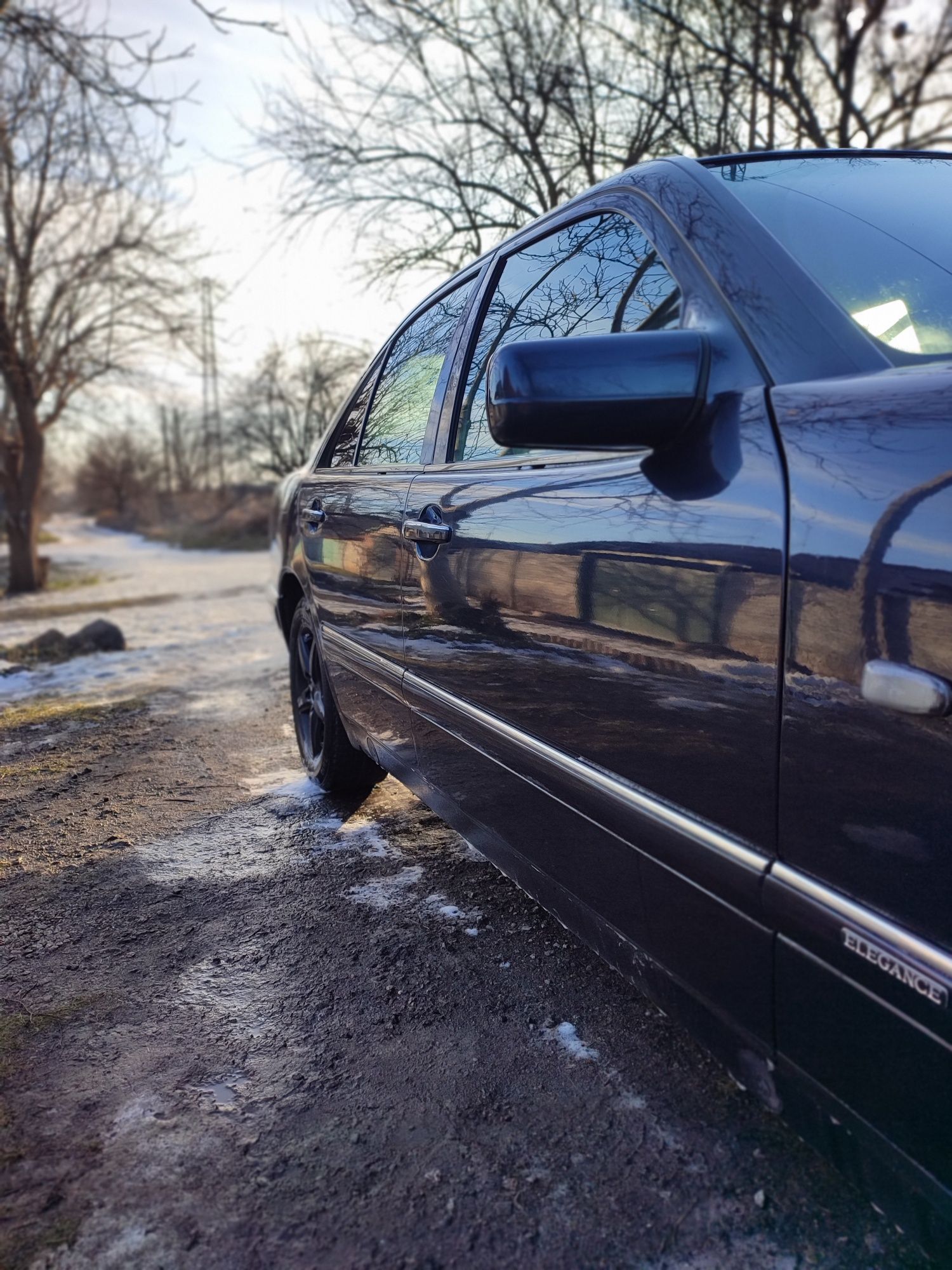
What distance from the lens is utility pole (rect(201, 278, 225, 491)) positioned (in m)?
17.0

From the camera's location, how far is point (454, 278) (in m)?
Answer: 3.06

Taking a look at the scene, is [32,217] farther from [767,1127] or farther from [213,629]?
[767,1127]

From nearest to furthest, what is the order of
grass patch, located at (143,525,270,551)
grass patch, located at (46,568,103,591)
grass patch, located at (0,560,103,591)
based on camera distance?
grass patch, located at (46,568,103,591)
grass patch, located at (0,560,103,591)
grass patch, located at (143,525,270,551)

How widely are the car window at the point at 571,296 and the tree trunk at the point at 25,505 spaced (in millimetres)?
15628

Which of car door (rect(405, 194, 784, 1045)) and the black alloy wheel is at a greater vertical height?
car door (rect(405, 194, 784, 1045))

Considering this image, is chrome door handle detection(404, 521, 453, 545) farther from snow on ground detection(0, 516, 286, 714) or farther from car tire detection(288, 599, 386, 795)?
snow on ground detection(0, 516, 286, 714)

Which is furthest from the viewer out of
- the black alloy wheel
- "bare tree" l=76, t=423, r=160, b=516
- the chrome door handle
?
"bare tree" l=76, t=423, r=160, b=516

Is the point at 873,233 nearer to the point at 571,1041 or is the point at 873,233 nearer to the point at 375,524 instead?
the point at 375,524

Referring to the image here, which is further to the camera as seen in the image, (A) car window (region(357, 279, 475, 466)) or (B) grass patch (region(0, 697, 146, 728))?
(B) grass patch (region(0, 697, 146, 728))

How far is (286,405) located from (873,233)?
2825 centimetres

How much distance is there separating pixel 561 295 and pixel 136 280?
16192 mm

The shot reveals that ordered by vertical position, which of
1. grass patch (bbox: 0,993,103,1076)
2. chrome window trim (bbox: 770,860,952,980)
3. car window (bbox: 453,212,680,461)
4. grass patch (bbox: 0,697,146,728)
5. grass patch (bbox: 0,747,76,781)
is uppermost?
car window (bbox: 453,212,680,461)

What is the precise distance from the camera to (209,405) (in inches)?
1458

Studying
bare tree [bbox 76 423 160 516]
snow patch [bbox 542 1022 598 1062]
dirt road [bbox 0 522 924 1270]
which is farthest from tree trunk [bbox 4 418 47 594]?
bare tree [bbox 76 423 160 516]
